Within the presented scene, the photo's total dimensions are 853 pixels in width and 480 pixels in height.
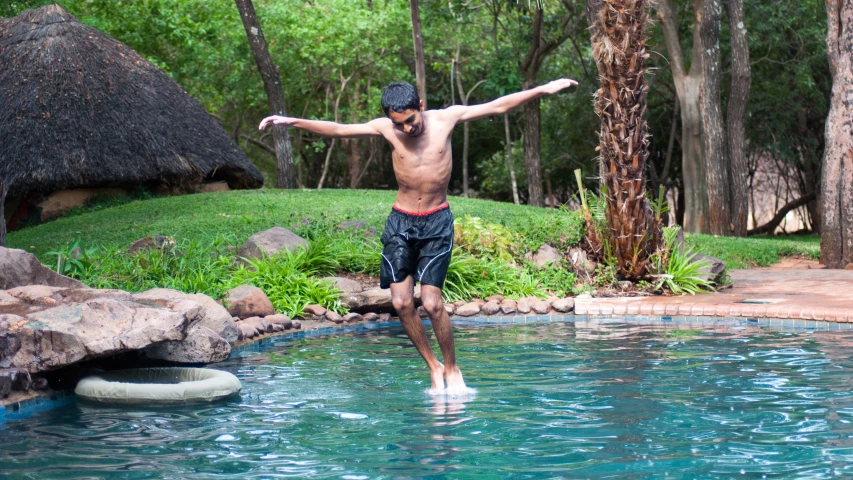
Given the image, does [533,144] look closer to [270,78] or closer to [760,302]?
[270,78]

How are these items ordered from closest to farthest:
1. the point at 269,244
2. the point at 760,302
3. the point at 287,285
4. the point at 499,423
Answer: the point at 499,423 → the point at 760,302 → the point at 287,285 → the point at 269,244

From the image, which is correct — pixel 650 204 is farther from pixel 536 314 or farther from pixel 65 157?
pixel 65 157

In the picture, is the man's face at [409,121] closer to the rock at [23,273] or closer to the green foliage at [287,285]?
the rock at [23,273]

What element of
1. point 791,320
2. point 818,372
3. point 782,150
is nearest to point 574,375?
point 818,372

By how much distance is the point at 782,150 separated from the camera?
75.7ft

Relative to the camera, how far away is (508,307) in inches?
387

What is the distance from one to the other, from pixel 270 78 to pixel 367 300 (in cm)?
1063

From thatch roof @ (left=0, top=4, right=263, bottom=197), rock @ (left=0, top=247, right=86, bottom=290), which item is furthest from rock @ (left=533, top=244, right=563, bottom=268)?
thatch roof @ (left=0, top=4, right=263, bottom=197)

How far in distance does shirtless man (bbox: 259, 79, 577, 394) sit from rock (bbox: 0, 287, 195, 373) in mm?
1527

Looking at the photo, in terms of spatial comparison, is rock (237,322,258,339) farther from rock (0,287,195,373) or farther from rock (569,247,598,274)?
rock (569,247,598,274)

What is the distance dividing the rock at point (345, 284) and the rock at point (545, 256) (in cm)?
238

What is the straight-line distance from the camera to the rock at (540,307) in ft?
32.1

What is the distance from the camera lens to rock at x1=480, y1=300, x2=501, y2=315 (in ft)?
32.3

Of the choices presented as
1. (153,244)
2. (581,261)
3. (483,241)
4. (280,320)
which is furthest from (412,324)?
(153,244)
